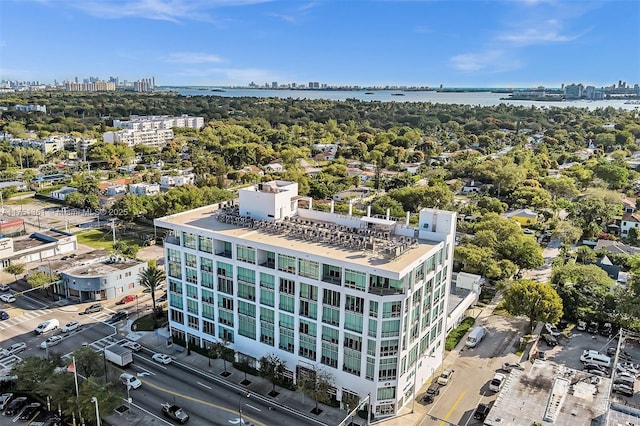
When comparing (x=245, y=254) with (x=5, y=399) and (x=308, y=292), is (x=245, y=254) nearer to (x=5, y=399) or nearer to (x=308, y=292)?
(x=308, y=292)

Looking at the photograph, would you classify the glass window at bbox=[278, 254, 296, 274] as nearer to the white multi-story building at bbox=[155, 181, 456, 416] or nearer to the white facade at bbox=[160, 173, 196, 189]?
the white multi-story building at bbox=[155, 181, 456, 416]

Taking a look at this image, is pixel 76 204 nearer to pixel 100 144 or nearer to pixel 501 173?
pixel 100 144

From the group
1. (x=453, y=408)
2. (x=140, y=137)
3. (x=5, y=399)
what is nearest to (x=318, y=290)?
(x=453, y=408)

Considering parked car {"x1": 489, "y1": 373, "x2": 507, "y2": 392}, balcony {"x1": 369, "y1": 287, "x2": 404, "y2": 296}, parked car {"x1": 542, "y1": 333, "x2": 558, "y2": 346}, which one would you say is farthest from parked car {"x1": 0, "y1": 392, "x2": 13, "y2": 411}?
parked car {"x1": 542, "y1": 333, "x2": 558, "y2": 346}

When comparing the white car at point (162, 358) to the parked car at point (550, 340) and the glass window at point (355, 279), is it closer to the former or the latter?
the glass window at point (355, 279)

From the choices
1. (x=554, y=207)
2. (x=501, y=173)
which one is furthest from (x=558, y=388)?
(x=501, y=173)

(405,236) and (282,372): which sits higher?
(405,236)

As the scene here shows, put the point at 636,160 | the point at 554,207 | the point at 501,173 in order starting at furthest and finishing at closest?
the point at 636,160, the point at 501,173, the point at 554,207
